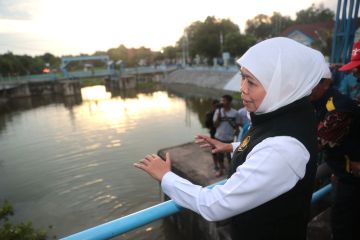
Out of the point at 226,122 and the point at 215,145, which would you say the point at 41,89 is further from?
the point at 215,145

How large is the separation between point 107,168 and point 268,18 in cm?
5722

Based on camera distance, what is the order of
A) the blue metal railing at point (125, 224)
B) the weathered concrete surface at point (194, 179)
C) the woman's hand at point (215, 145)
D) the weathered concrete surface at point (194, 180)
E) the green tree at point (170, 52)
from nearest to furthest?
1. the blue metal railing at point (125, 224)
2. the woman's hand at point (215, 145)
3. the weathered concrete surface at point (194, 180)
4. the weathered concrete surface at point (194, 179)
5. the green tree at point (170, 52)

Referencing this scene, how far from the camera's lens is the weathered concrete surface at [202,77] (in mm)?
32291

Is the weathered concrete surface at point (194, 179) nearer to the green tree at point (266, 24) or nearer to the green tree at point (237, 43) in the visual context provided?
the green tree at point (237, 43)

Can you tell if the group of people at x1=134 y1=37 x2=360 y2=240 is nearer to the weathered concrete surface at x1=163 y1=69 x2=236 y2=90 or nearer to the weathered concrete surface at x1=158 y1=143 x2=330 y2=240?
the weathered concrete surface at x1=158 y1=143 x2=330 y2=240

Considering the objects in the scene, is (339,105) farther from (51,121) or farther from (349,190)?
(51,121)

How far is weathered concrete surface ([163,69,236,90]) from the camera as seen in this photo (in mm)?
32291

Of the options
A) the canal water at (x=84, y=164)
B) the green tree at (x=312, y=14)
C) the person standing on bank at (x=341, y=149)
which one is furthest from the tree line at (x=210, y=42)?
the person standing on bank at (x=341, y=149)

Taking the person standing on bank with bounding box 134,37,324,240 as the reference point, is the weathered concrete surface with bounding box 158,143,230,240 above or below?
below

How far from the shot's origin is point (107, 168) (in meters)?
10.7

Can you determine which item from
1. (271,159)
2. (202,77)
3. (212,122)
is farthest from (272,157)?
(202,77)

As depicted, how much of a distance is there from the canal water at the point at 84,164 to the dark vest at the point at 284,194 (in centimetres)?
550

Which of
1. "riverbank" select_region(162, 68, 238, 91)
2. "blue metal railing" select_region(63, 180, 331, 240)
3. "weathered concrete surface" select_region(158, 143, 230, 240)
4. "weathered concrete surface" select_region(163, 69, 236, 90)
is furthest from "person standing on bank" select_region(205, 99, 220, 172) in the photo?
"weathered concrete surface" select_region(163, 69, 236, 90)

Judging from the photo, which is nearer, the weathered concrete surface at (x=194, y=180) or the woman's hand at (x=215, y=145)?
the woman's hand at (x=215, y=145)
